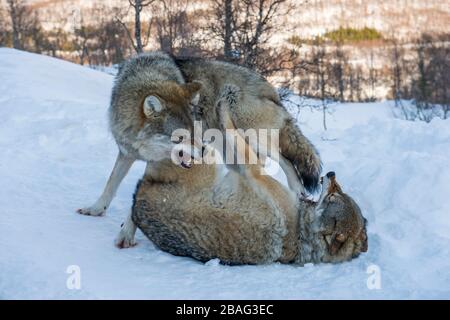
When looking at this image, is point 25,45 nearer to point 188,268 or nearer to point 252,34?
point 252,34

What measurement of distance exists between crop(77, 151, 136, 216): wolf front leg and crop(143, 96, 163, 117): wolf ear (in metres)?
0.84

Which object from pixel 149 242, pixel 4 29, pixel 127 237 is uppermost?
pixel 4 29

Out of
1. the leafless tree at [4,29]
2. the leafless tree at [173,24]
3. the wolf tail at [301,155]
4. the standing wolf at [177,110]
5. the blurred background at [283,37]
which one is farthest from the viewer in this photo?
the leafless tree at [4,29]

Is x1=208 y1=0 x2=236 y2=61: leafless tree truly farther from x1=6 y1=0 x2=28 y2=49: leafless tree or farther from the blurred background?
x1=6 y1=0 x2=28 y2=49: leafless tree

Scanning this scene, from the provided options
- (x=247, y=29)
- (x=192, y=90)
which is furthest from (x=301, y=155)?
(x=247, y=29)

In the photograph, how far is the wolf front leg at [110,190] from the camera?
216 inches

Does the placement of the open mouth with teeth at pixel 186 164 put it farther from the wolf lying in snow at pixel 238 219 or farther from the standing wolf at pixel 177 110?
the standing wolf at pixel 177 110

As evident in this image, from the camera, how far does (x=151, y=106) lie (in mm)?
4922

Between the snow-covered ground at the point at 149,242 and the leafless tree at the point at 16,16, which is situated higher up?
the leafless tree at the point at 16,16

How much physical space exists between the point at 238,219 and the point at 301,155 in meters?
1.97

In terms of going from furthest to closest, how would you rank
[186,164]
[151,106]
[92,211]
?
[92,211] → [151,106] → [186,164]

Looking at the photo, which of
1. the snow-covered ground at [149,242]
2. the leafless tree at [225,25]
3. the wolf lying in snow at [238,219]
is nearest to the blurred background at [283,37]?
the leafless tree at [225,25]

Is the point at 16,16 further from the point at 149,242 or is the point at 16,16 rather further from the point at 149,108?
the point at 149,242

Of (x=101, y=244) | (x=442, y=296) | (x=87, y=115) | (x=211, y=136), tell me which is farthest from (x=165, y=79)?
(x=87, y=115)
